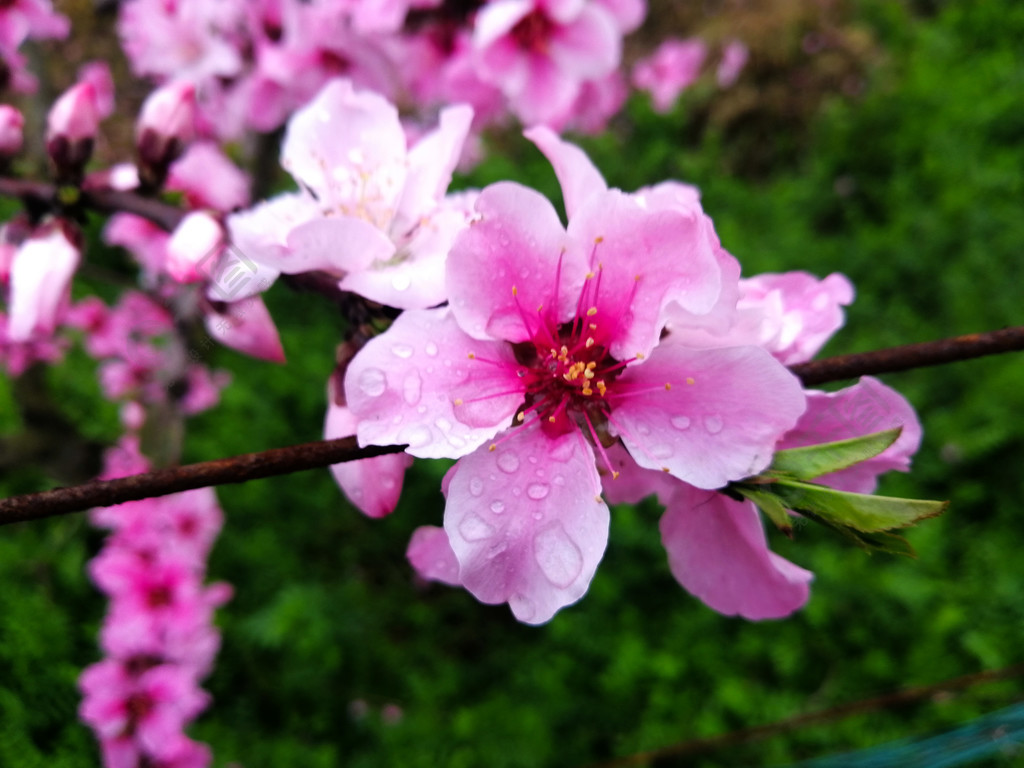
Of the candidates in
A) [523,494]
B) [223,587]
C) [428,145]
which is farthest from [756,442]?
[223,587]

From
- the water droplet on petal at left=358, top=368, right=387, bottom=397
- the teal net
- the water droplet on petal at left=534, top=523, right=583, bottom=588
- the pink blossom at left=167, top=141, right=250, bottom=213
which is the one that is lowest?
the teal net

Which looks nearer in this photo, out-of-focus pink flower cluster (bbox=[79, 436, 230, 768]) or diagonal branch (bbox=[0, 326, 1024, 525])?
diagonal branch (bbox=[0, 326, 1024, 525])

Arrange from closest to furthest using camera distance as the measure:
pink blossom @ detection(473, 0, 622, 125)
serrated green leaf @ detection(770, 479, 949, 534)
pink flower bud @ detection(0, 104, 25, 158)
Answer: serrated green leaf @ detection(770, 479, 949, 534), pink flower bud @ detection(0, 104, 25, 158), pink blossom @ detection(473, 0, 622, 125)

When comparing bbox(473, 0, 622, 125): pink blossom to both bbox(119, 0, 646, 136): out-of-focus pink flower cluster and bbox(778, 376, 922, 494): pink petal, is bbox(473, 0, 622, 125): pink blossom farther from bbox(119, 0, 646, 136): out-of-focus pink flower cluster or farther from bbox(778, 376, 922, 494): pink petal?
bbox(778, 376, 922, 494): pink petal

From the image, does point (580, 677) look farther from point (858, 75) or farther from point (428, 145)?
point (858, 75)

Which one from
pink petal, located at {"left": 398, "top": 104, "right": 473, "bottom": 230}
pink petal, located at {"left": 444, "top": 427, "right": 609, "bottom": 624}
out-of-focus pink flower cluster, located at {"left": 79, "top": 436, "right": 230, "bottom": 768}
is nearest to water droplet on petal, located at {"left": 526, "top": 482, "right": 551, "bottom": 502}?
pink petal, located at {"left": 444, "top": 427, "right": 609, "bottom": 624}

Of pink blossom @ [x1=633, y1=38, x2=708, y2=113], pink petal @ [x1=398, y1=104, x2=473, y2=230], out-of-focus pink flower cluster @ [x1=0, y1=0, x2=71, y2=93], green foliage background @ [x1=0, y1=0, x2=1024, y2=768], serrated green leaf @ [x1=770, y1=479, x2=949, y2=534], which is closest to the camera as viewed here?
serrated green leaf @ [x1=770, y1=479, x2=949, y2=534]

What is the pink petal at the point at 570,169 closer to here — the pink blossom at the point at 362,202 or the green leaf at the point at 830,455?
the pink blossom at the point at 362,202
